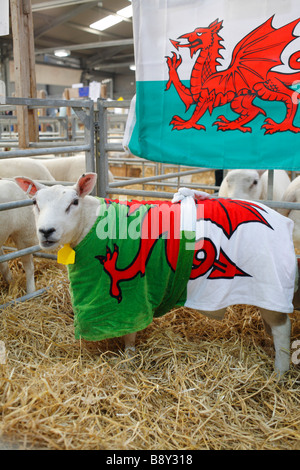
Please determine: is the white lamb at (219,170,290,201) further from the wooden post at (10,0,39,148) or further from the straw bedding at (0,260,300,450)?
the wooden post at (10,0,39,148)

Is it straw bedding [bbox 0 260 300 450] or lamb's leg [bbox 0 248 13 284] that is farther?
lamb's leg [bbox 0 248 13 284]

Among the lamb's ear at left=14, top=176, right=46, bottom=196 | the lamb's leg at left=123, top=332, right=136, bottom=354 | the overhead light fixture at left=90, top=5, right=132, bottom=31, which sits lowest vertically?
the lamb's leg at left=123, top=332, right=136, bottom=354

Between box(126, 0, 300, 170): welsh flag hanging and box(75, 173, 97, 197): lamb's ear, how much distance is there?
0.81m

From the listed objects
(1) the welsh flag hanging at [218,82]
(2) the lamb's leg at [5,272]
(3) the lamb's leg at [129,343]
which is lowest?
(3) the lamb's leg at [129,343]

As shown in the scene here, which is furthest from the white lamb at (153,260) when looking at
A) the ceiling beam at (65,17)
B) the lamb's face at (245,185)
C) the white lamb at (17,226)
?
the ceiling beam at (65,17)

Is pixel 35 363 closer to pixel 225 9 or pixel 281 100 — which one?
pixel 281 100

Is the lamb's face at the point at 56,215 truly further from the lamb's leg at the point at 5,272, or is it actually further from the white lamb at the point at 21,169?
the white lamb at the point at 21,169

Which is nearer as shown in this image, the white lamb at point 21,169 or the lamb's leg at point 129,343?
the lamb's leg at point 129,343

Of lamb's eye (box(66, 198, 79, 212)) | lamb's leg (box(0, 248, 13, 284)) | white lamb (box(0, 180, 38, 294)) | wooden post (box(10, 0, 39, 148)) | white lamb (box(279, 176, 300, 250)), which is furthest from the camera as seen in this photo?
wooden post (box(10, 0, 39, 148))

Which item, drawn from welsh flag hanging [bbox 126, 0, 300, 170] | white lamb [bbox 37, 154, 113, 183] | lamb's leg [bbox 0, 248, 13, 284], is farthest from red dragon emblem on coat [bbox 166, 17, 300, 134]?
white lamb [bbox 37, 154, 113, 183]

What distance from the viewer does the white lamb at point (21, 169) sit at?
406cm

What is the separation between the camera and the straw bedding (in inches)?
64.9

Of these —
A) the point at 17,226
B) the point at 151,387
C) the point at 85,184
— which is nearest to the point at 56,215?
the point at 85,184

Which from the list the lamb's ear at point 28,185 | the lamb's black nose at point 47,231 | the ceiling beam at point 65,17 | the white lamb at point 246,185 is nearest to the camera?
the lamb's black nose at point 47,231
